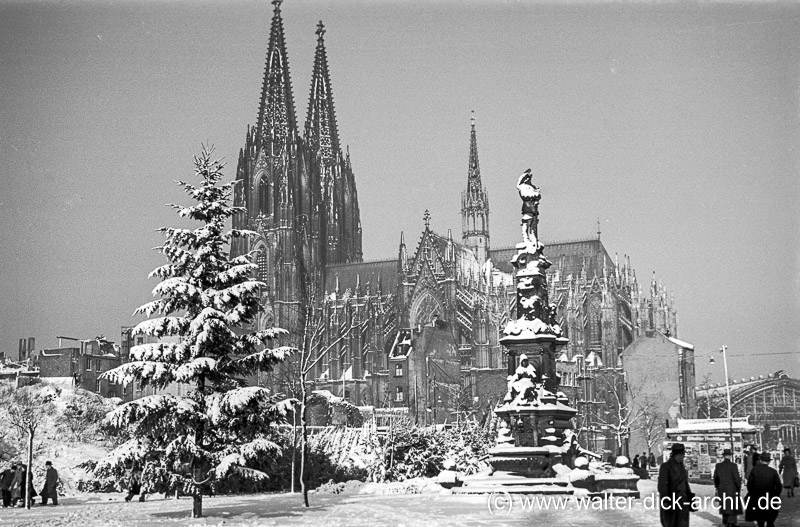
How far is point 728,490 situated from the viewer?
13203mm

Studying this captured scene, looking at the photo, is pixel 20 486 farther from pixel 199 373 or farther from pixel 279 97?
pixel 279 97

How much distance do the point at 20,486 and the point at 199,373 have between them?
Answer: 6.88 m

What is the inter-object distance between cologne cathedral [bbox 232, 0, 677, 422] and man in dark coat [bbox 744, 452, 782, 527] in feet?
163

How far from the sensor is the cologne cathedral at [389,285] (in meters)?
71.6

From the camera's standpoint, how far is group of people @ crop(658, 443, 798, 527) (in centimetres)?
1091

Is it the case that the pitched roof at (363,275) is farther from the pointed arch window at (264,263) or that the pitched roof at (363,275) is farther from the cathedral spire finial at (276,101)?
the cathedral spire finial at (276,101)

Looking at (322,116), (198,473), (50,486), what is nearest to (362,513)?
(198,473)

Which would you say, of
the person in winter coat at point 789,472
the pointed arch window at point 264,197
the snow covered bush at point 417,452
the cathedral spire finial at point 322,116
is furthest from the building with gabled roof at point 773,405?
the cathedral spire finial at point 322,116

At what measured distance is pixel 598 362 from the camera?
70000 millimetres

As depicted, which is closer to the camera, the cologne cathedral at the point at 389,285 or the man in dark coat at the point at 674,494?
the man in dark coat at the point at 674,494

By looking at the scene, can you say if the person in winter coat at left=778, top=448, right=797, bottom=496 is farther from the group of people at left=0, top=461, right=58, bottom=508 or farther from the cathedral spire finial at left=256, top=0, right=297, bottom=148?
the cathedral spire finial at left=256, top=0, right=297, bottom=148

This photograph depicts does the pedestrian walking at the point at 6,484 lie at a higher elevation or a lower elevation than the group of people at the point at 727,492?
lower

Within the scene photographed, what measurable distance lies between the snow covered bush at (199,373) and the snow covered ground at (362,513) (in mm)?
868

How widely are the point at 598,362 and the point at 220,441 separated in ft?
184
